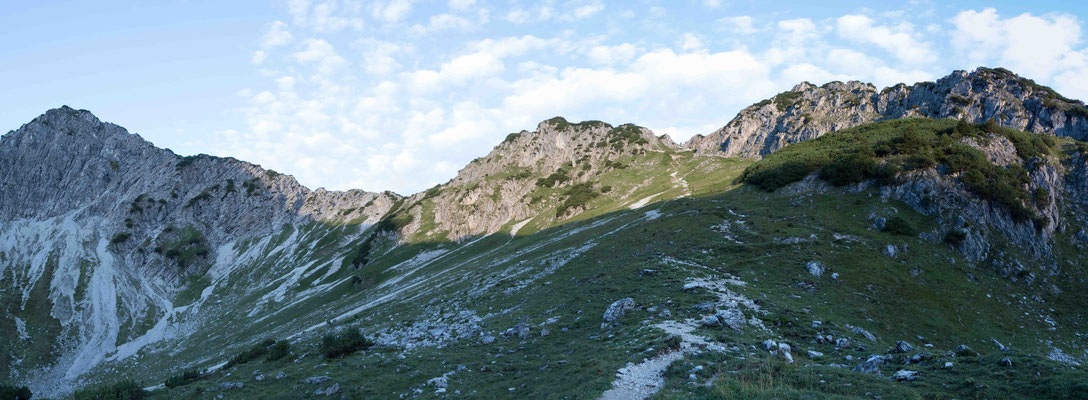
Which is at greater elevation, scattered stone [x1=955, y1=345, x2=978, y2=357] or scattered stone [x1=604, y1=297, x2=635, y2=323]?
scattered stone [x1=604, y1=297, x2=635, y2=323]

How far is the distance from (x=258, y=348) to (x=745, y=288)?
1218 inches

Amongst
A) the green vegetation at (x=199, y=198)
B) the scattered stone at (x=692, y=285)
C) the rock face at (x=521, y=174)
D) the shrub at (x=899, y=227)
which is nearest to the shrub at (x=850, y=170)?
the shrub at (x=899, y=227)

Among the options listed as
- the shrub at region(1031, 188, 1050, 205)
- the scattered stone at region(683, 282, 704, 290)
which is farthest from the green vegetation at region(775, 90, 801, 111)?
the scattered stone at region(683, 282, 704, 290)

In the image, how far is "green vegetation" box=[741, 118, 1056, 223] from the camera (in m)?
45.7

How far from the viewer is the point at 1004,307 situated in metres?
33.2

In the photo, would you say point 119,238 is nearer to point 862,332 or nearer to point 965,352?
point 862,332

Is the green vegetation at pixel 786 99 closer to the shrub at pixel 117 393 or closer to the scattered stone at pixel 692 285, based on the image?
the scattered stone at pixel 692 285

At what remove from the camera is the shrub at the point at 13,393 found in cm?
2361

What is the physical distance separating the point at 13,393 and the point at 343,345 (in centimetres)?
1484

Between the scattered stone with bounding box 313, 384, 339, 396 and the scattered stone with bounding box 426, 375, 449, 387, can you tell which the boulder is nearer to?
the scattered stone with bounding box 426, 375, 449, 387

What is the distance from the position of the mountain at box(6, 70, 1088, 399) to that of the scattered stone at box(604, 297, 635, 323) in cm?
11

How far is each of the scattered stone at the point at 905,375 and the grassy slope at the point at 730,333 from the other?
12.3 inches

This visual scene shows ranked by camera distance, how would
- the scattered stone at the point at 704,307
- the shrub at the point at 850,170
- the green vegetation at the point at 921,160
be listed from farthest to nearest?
the shrub at the point at 850,170, the green vegetation at the point at 921,160, the scattered stone at the point at 704,307

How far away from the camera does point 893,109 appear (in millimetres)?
134875
